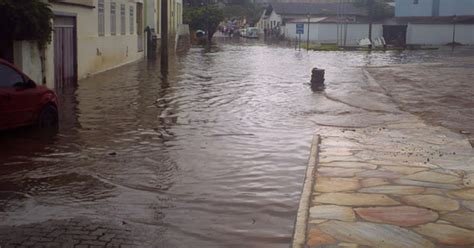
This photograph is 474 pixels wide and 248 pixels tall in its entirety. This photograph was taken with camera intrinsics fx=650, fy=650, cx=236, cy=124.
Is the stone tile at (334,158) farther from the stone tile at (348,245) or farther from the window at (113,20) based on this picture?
the window at (113,20)

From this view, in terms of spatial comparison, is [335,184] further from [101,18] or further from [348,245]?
[101,18]

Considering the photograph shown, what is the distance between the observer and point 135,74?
24.1 metres

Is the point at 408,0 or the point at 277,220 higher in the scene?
the point at 408,0

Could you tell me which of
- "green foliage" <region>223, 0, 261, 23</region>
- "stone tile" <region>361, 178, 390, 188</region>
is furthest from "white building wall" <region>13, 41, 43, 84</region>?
"green foliage" <region>223, 0, 261, 23</region>

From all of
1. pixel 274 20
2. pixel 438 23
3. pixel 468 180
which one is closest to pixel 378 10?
pixel 438 23

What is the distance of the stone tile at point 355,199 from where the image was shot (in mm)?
6660

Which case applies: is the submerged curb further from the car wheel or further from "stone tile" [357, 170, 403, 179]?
the car wheel

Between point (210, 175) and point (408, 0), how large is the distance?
63.5 metres

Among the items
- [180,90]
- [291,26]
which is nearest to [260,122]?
[180,90]

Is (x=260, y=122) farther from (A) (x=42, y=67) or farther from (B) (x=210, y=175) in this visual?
(A) (x=42, y=67)

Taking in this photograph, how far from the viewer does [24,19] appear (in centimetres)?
1430

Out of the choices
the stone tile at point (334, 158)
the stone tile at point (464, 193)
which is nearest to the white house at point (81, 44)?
the stone tile at point (334, 158)

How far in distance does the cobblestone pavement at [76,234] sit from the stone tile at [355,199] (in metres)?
1.90

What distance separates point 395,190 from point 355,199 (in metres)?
0.63
